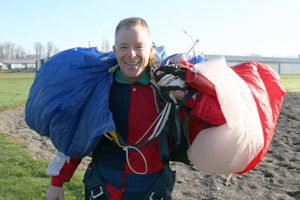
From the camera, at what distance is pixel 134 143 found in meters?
2.11

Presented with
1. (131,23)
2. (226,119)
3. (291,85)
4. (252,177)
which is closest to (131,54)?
(131,23)

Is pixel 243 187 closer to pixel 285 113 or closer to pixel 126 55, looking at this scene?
pixel 126 55

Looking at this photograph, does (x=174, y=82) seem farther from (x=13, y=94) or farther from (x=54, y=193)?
(x=13, y=94)

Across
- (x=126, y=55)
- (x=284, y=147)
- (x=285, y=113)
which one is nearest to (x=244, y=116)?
(x=126, y=55)

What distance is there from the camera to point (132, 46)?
77.8 inches

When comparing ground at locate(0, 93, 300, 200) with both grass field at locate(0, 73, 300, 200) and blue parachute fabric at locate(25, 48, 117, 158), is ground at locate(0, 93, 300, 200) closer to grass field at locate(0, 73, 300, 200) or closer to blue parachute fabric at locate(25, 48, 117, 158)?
grass field at locate(0, 73, 300, 200)

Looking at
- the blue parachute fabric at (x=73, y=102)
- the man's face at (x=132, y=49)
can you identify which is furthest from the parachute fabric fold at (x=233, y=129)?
the blue parachute fabric at (x=73, y=102)

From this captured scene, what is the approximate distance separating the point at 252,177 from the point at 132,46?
356 centimetres

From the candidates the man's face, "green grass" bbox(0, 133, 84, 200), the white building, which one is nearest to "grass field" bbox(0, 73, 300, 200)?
"green grass" bbox(0, 133, 84, 200)

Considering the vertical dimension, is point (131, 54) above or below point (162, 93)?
above

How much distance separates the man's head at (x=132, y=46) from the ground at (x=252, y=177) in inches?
66.9

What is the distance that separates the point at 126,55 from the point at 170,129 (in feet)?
1.74

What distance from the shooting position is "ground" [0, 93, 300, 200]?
165 inches

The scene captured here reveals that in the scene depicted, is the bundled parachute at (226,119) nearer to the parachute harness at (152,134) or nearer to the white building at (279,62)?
the parachute harness at (152,134)
